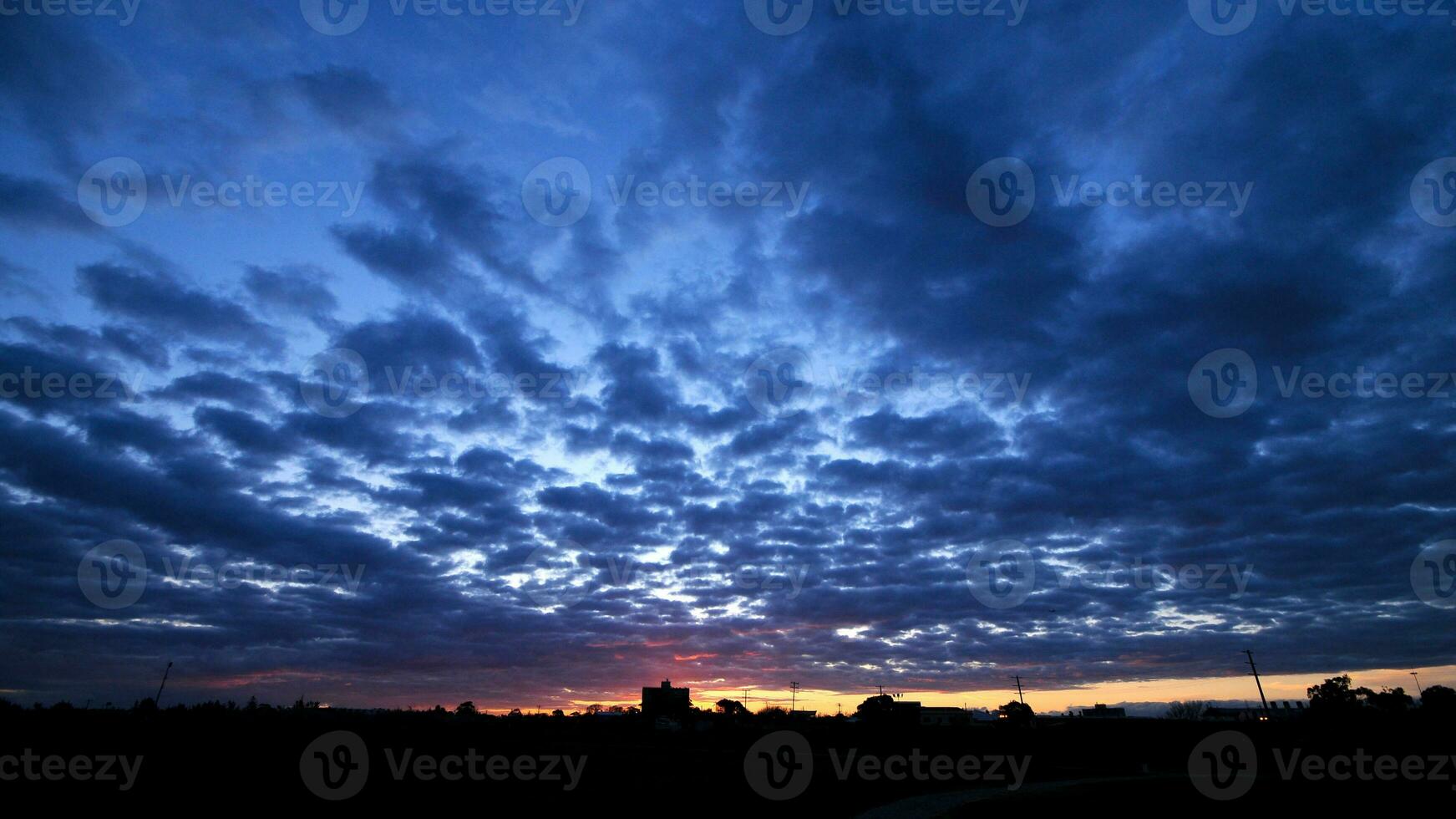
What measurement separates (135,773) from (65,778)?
279 centimetres

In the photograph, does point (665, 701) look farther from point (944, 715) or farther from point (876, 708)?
point (944, 715)

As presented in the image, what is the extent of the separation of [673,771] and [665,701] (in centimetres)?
9619

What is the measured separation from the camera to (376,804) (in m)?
34.9

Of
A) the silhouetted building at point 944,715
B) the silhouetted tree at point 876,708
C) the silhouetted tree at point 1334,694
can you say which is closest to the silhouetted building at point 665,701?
the silhouetted tree at point 876,708

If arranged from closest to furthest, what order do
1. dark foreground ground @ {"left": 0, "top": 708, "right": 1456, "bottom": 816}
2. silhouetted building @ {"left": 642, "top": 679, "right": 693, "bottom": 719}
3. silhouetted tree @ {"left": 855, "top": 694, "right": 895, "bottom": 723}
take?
1. dark foreground ground @ {"left": 0, "top": 708, "right": 1456, "bottom": 816}
2. silhouetted building @ {"left": 642, "top": 679, "right": 693, "bottom": 719}
3. silhouetted tree @ {"left": 855, "top": 694, "right": 895, "bottom": 723}

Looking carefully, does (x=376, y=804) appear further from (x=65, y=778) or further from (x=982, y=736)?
(x=982, y=736)

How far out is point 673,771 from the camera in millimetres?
52469

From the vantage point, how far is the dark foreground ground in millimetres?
36469

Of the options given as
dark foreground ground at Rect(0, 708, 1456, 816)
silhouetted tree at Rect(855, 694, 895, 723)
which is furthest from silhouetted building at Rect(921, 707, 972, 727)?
dark foreground ground at Rect(0, 708, 1456, 816)

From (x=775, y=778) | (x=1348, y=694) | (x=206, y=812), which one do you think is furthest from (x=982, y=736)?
(x=1348, y=694)

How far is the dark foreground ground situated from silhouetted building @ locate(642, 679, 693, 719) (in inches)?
2439

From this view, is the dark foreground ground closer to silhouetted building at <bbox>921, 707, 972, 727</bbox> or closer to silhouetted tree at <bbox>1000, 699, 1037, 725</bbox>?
silhouetted tree at <bbox>1000, 699, 1037, 725</bbox>

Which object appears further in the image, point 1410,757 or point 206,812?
point 1410,757

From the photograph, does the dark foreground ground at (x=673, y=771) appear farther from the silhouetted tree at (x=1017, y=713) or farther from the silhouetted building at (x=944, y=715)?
the silhouetted building at (x=944, y=715)
